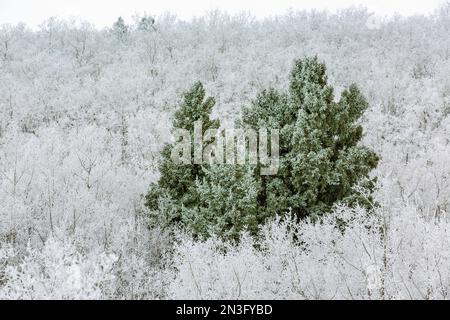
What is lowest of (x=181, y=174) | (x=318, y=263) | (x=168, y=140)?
(x=318, y=263)

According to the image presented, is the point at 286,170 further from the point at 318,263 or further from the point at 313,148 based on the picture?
the point at 318,263

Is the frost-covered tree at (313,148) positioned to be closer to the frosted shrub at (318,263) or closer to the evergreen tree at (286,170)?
the evergreen tree at (286,170)

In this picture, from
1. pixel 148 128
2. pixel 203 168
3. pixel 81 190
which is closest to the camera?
pixel 203 168

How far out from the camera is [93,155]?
33.1m

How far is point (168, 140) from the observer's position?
37656mm

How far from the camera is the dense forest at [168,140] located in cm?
1798

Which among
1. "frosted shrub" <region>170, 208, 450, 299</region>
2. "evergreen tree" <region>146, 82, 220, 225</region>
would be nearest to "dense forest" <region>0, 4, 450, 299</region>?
"frosted shrub" <region>170, 208, 450, 299</region>

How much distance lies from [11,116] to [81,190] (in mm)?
18930

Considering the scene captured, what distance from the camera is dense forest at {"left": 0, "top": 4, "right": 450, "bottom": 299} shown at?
1798cm

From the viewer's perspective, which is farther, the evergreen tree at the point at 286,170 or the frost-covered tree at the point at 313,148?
the frost-covered tree at the point at 313,148

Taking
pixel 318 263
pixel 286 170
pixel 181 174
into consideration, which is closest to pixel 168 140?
pixel 181 174

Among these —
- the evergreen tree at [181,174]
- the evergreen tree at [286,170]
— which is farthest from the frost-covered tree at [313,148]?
the evergreen tree at [181,174]
